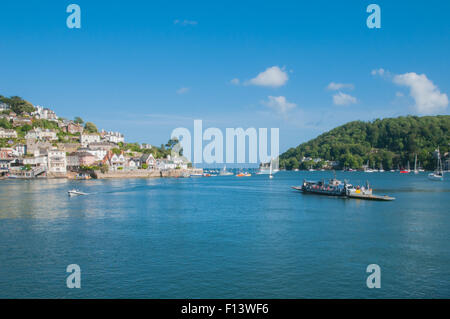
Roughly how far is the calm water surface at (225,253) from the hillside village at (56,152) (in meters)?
102

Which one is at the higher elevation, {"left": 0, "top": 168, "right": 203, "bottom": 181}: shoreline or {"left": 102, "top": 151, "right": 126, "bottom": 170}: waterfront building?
{"left": 102, "top": 151, "right": 126, "bottom": 170}: waterfront building

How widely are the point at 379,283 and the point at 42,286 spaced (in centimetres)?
1735

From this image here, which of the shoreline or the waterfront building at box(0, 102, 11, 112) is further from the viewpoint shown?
the waterfront building at box(0, 102, 11, 112)

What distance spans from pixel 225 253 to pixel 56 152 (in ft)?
438

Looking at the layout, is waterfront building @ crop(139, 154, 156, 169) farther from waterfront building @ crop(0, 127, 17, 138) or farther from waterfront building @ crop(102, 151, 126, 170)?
waterfront building @ crop(0, 127, 17, 138)

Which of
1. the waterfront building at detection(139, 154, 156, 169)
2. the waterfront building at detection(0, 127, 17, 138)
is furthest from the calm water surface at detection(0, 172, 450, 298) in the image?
the waterfront building at detection(0, 127, 17, 138)

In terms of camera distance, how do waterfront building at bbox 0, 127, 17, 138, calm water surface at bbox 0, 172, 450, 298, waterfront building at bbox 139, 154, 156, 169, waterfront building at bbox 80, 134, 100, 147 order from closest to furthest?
calm water surface at bbox 0, 172, 450, 298, waterfront building at bbox 139, 154, 156, 169, waterfront building at bbox 0, 127, 17, 138, waterfront building at bbox 80, 134, 100, 147

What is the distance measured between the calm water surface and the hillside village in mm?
102296

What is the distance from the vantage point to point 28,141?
497 ft

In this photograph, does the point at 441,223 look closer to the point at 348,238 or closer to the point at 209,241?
the point at 348,238

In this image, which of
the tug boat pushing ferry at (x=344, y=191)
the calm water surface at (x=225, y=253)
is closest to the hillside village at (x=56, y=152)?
the tug boat pushing ferry at (x=344, y=191)

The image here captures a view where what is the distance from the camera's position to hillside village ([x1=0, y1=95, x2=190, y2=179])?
137250 millimetres
